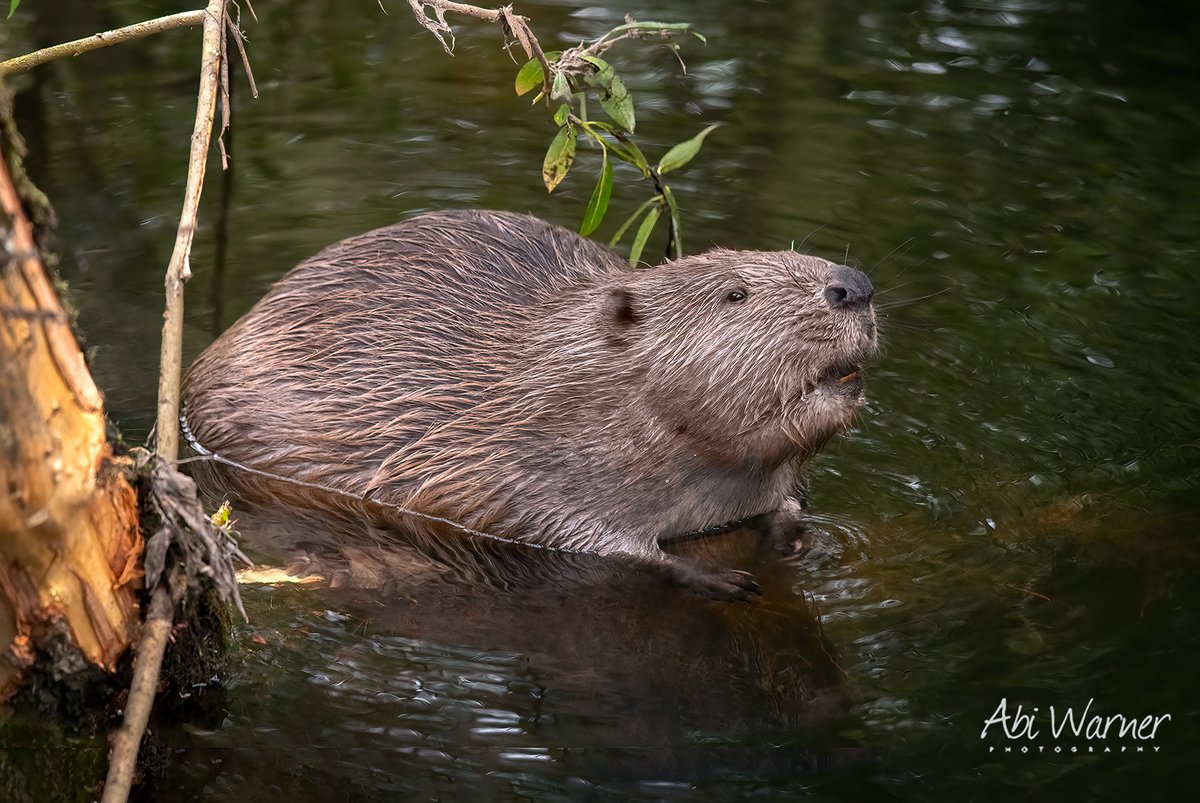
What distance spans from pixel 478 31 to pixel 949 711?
225 inches

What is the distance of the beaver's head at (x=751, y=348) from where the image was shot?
392 cm

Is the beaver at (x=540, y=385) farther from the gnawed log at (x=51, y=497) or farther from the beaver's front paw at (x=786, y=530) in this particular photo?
the gnawed log at (x=51, y=497)

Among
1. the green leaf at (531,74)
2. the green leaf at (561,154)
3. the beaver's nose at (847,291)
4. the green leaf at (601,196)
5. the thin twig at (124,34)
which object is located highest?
the thin twig at (124,34)

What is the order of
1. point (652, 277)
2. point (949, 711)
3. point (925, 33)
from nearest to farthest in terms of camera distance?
point (949, 711), point (652, 277), point (925, 33)

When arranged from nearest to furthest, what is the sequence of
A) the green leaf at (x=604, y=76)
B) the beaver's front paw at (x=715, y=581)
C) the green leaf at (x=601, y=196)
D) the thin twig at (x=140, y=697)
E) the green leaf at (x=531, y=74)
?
the thin twig at (x=140, y=697), the beaver's front paw at (x=715, y=581), the green leaf at (x=531, y=74), the green leaf at (x=604, y=76), the green leaf at (x=601, y=196)

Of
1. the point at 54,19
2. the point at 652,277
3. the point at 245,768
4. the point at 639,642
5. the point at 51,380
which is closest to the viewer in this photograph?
the point at 51,380

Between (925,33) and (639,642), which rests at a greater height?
(925,33)

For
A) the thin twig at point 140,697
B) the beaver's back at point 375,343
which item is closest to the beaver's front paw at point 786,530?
the beaver's back at point 375,343

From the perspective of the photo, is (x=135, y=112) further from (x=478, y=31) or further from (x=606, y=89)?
(x=606, y=89)

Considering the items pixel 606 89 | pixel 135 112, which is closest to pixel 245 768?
pixel 606 89

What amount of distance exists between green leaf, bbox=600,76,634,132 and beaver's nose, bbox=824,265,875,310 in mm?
971

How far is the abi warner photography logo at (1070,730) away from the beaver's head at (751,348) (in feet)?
3.19

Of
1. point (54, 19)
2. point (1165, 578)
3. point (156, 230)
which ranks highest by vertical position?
point (54, 19)

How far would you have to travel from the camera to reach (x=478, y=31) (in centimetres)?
818
